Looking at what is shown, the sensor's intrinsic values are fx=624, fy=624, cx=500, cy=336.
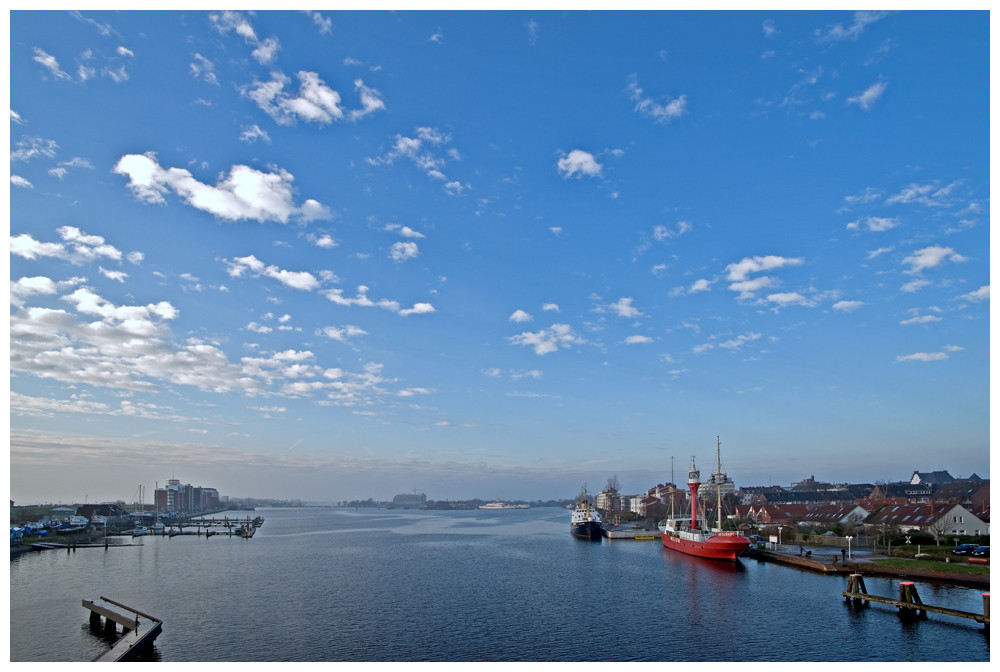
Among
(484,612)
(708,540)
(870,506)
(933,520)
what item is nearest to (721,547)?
(708,540)

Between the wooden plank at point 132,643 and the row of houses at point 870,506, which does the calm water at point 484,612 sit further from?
the row of houses at point 870,506

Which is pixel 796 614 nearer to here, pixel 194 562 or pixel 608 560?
pixel 608 560

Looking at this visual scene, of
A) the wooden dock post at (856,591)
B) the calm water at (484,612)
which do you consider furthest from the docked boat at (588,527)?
the wooden dock post at (856,591)

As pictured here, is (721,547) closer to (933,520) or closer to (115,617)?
(933,520)

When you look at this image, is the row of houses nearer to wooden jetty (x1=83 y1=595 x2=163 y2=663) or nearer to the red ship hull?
the red ship hull

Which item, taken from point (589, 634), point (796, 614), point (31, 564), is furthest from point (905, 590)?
point (31, 564)
